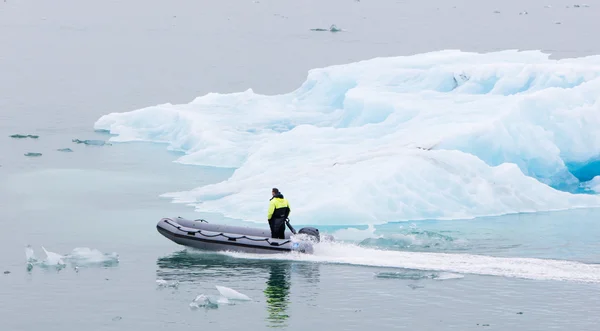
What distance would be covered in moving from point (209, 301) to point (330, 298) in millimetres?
2795

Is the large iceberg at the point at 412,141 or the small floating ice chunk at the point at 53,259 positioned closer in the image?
the small floating ice chunk at the point at 53,259

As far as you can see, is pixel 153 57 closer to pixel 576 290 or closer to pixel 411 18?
pixel 411 18

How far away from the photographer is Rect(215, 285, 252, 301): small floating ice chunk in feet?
75.6

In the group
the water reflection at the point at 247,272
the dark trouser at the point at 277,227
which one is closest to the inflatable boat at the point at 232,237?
the dark trouser at the point at 277,227

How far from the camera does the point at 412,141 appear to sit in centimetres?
3550

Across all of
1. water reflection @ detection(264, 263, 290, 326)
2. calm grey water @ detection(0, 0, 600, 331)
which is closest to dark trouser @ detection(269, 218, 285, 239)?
calm grey water @ detection(0, 0, 600, 331)

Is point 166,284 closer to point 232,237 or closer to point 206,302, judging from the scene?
point 206,302

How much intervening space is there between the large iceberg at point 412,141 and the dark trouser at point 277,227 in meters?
3.42

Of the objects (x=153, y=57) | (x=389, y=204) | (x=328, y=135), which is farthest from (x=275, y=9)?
(x=389, y=204)

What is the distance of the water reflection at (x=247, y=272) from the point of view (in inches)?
944

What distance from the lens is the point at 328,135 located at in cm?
3956

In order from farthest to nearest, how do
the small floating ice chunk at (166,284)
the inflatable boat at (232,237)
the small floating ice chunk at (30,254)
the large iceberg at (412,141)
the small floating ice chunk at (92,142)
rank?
the small floating ice chunk at (92,142) → the large iceberg at (412,141) → the inflatable boat at (232,237) → the small floating ice chunk at (30,254) → the small floating ice chunk at (166,284)

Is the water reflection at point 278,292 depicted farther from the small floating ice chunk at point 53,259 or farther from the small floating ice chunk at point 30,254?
the small floating ice chunk at point 30,254

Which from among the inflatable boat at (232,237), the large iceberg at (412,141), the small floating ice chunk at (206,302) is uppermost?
the large iceberg at (412,141)
